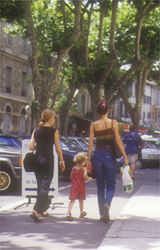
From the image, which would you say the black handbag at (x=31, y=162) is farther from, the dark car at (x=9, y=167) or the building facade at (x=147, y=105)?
the building facade at (x=147, y=105)

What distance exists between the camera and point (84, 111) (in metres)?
67.2

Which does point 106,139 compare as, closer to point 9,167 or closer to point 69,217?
point 69,217

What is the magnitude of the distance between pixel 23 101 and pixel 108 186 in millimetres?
37376

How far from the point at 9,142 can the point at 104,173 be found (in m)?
6.43

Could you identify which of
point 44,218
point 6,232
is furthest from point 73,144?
point 6,232

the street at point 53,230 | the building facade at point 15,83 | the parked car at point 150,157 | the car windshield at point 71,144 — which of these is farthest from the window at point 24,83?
the street at point 53,230

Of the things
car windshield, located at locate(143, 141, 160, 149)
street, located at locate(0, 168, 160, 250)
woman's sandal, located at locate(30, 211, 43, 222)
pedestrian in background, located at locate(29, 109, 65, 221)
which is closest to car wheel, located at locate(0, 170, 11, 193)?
street, located at locate(0, 168, 160, 250)

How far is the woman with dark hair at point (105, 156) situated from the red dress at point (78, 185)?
0.70m

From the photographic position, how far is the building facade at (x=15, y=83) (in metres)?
44.2

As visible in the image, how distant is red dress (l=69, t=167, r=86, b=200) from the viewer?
11.2 metres

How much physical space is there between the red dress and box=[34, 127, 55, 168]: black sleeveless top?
0.82 meters

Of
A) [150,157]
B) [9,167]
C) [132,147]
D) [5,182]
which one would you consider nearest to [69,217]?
[9,167]

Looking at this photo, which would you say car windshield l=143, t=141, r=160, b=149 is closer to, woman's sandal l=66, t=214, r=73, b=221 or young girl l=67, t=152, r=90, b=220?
young girl l=67, t=152, r=90, b=220

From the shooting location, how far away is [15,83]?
46.8 m
